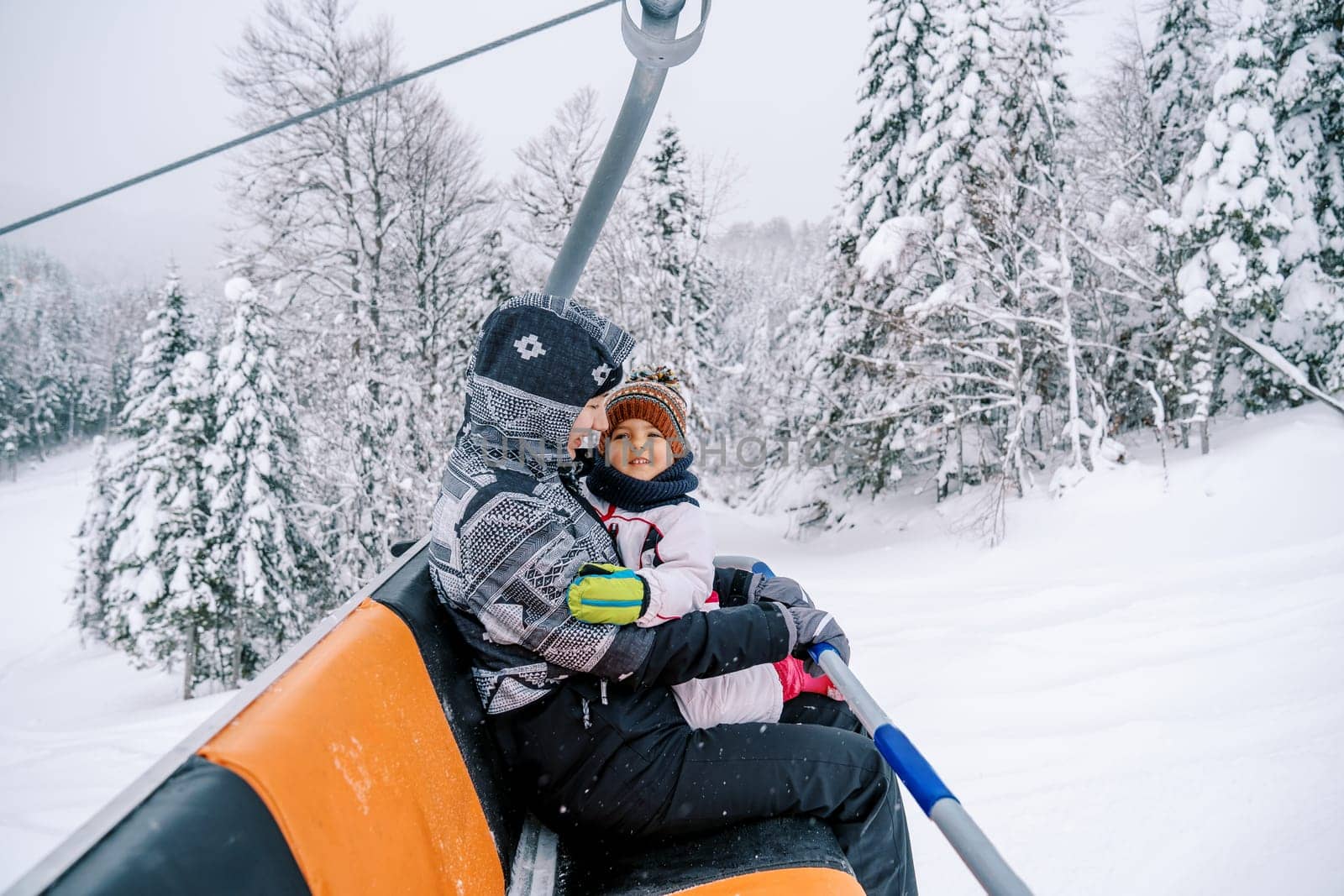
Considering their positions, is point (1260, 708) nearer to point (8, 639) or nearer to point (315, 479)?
point (315, 479)

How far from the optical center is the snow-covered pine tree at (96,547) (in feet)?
70.4

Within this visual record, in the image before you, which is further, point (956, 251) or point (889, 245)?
point (889, 245)

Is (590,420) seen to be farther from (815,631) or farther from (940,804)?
(940,804)

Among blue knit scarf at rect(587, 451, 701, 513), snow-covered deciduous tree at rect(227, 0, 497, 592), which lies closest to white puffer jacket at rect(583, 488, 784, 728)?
blue knit scarf at rect(587, 451, 701, 513)

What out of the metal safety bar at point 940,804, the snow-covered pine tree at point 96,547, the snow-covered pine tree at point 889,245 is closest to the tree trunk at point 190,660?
Result: the snow-covered pine tree at point 96,547

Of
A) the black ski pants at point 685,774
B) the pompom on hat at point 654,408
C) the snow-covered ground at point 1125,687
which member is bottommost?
the snow-covered ground at point 1125,687

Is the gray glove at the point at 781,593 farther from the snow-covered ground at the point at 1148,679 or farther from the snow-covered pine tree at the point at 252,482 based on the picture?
the snow-covered pine tree at the point at 252,482

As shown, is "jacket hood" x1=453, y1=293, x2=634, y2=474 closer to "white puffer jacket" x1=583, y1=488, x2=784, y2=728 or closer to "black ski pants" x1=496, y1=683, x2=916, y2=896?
"white puffer jacket" x1=583, y1=488, x2=784, y2=728

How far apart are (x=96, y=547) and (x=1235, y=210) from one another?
1205 inches

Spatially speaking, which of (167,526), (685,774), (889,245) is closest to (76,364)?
(167,526)

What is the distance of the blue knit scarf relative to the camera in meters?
2.56

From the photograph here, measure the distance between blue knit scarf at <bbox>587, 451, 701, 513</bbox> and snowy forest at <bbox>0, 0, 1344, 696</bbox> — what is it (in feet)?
29.5

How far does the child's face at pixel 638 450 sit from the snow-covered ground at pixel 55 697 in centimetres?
303

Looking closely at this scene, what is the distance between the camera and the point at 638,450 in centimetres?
280
